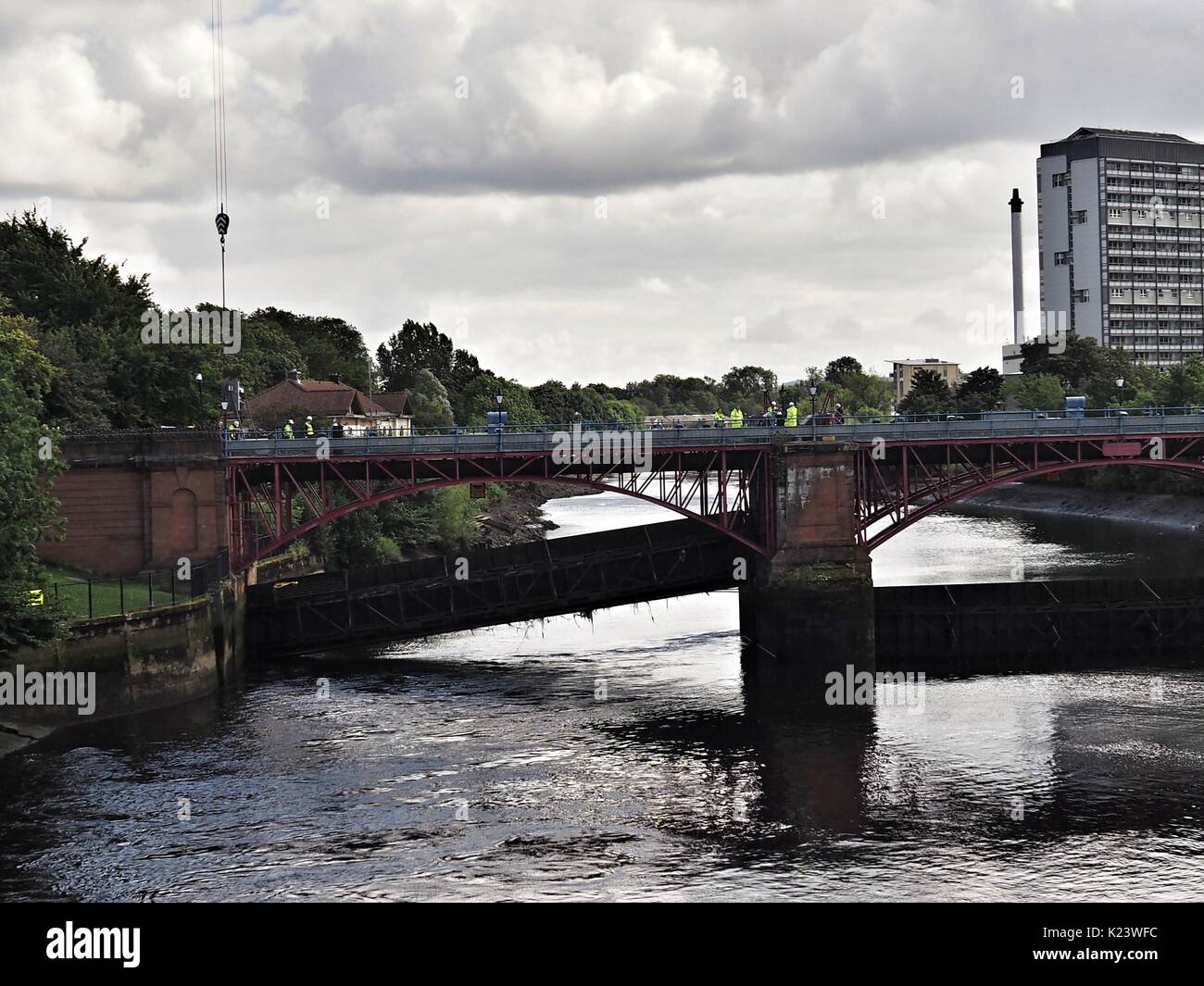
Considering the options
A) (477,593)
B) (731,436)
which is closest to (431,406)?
(477,593)

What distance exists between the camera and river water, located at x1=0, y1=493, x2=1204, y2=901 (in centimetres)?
3644

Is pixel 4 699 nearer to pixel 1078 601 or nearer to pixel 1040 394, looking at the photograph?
pixel 1078 601

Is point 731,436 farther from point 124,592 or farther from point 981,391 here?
point 981,391

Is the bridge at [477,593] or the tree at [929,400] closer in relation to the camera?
the bridge at [477,593]

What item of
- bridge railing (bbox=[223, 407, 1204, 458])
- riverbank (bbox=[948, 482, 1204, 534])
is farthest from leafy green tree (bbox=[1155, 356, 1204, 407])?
bridge railing (bbox=[223, 407, 1204, 458])

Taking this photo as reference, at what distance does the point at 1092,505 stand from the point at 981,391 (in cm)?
4029

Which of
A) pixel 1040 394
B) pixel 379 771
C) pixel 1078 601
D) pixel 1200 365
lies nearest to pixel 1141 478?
pixel 1200 365

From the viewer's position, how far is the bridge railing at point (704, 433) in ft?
216

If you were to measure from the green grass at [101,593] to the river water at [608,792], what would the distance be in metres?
4.89

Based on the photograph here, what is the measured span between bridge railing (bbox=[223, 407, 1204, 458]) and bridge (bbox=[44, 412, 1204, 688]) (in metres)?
0.09

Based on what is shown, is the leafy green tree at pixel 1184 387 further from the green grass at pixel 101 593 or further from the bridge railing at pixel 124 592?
the green grass at pixel 101 593

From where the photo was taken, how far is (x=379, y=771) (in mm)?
47250

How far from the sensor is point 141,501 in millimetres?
65688

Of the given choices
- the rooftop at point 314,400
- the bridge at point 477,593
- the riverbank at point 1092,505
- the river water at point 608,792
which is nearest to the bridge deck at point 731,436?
the bridge at point 477,593
